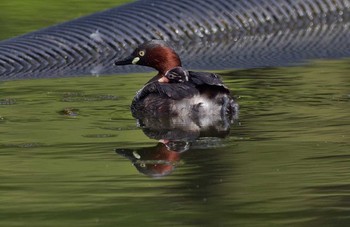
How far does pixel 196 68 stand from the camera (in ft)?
34.3

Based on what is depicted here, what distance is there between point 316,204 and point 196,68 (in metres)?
5.27

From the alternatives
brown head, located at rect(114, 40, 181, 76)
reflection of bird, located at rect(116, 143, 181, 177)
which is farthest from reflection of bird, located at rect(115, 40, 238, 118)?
reflection of bird, located at rect(116, 143, 181, 177)

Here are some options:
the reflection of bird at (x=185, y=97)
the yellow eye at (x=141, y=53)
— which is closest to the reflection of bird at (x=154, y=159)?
the reflection of bird at (x=185, y=97)

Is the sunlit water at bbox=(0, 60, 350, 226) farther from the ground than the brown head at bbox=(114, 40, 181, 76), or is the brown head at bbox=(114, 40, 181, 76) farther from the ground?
the sunlit water at bbox=(0, 60, 350, 226)

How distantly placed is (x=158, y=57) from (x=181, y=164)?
96.0 inches

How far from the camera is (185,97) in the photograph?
25.2 feet

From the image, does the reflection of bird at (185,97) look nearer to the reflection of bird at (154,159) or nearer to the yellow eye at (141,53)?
the yellow eye at (141,53)

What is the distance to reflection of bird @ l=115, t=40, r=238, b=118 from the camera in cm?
765

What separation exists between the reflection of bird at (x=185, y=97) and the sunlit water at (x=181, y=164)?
129 mm

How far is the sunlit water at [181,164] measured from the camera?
202 inches

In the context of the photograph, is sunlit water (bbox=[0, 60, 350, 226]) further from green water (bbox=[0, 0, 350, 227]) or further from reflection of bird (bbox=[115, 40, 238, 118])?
reflection of bird (bbox=[115, 40, 238, 118])

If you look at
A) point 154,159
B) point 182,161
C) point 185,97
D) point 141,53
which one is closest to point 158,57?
point 141,53

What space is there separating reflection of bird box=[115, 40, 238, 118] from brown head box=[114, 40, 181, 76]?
286 mm

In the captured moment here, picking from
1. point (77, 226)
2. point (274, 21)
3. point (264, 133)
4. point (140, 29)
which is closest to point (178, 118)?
point (264, 133)
